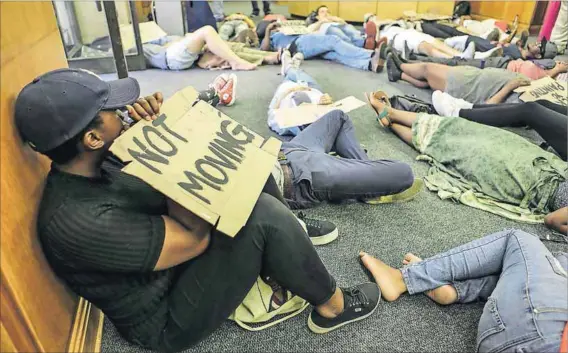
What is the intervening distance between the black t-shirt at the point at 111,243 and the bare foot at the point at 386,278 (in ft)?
2.04

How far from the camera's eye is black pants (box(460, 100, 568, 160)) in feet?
5.93

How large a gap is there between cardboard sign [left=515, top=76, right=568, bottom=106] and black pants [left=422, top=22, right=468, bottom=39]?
1.90 metres

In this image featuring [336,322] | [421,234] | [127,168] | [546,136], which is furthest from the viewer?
[546,136]

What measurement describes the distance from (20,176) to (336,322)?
2.70 feet

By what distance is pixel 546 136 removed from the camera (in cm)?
187

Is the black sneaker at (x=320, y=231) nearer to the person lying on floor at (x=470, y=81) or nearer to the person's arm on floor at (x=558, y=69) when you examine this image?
the person lying on floor at (x=470, y=81)

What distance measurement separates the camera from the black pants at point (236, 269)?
36.3 inches

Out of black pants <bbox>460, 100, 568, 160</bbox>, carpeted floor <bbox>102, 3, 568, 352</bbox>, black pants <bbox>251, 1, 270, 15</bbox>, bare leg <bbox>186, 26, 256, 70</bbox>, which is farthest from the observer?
black pants <bbox>251, 1, 270, 15</bbox>

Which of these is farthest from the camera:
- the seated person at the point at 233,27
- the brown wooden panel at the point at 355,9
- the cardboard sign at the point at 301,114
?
the brown wooden panel at the point at 355,9

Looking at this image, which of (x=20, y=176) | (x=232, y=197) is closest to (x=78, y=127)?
(x=20, y=176)

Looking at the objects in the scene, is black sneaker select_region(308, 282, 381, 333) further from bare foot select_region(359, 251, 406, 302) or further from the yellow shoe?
the yellow shoe

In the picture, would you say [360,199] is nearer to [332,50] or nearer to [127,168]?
[127,168]

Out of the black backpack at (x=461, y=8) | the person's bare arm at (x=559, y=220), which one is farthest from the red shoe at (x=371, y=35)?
the person's bare arm at (x=559, y=220)

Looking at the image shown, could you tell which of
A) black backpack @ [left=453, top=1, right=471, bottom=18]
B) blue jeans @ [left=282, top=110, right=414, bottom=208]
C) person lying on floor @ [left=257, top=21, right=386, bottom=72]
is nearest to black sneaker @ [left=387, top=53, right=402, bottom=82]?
person lying on floor @ [left=257, top=21, right=386, bottom=72]
